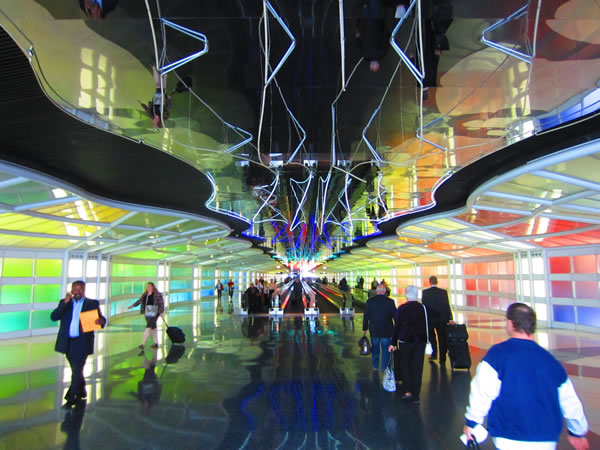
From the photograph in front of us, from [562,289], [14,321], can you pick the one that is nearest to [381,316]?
[562,289]

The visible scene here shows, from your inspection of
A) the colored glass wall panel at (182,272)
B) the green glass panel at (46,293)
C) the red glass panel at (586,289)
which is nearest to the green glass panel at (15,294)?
the green glass panel at (46,293)

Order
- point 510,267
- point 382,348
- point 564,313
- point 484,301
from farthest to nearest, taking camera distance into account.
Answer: point 484,301, point 510,267, point 564,313, point 382,348

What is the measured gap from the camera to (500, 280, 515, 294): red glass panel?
19.7 m

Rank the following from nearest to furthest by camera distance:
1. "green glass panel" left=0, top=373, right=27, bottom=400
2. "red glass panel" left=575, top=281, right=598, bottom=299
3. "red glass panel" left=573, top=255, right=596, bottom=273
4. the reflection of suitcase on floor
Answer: "green glass panel" left=0, top=373, right=27, bottom=400 → the reflection of suitcase on floor → "red glass panel" left=575, top=281, right=598, bottom=299 → "red glass panel" left=573, top=255, right=596, bottom=273

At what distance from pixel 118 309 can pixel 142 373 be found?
45.5 ft

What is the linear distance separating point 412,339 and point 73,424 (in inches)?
183

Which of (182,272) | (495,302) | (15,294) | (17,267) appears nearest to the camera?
(15,294)

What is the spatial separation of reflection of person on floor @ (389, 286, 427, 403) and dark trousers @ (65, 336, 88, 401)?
4.48m

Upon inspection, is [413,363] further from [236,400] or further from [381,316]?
[236,400]

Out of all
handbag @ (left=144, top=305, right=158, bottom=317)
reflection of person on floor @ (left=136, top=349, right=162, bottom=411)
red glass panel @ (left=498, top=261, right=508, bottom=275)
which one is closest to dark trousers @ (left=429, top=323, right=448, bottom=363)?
reflection of person on floor @ (left=136, top=349, right=162, bottom=411)

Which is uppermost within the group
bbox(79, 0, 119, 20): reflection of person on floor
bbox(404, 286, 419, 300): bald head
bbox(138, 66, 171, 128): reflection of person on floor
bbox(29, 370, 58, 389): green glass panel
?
bbox(79, 0, 119, 20): reflection of person on floor

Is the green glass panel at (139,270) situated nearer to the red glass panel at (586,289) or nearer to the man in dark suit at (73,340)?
the man in dark suit at (73,340)

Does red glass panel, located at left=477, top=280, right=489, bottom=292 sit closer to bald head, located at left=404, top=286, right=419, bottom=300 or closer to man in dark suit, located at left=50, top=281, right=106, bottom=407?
bald head, located at left=404, top=286, right=419, bottom=300

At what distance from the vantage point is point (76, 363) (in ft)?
18.9
